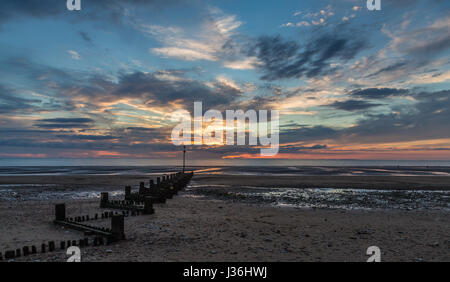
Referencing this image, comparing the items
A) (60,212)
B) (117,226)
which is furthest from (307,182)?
(117,226)

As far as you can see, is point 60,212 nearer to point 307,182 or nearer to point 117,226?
point 117,226

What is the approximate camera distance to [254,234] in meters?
11.2

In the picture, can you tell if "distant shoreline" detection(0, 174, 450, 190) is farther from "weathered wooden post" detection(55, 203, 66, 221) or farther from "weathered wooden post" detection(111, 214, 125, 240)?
"weathered wooden post" detection(111, 214, 125, 240)

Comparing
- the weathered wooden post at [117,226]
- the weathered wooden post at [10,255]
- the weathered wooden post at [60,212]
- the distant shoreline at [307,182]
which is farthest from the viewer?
the distant shoreline at [307,182]

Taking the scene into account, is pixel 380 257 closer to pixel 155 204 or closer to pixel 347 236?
pixel 347 236

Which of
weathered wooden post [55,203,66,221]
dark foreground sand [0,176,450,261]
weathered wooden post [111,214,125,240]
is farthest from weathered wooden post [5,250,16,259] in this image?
weathered wooden post [55,203,66,221]

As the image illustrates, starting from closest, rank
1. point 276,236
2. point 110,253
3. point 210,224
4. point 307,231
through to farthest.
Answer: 1. point 110,253
2. point 276,236
3. point 307,231
4. point 210,224

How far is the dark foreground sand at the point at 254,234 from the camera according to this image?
8695mm

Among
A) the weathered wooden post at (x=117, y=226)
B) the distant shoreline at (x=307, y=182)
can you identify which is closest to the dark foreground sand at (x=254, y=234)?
the weathered wooden post at (x=117, y=226)

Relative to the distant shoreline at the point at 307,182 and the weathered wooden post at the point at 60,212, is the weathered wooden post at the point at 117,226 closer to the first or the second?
the weathered wooden post at the point at 60,212
